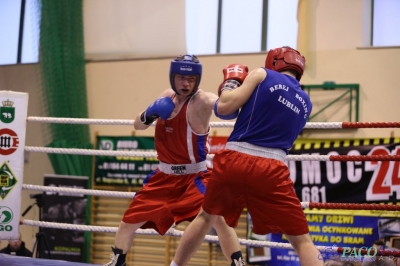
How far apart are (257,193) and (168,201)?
28.7 inches

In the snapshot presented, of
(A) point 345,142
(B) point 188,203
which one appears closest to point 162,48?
(A) point 345,142

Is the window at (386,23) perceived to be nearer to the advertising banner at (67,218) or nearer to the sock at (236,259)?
the advertising banner at (67,218)

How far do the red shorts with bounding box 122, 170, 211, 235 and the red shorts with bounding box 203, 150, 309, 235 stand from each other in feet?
1.43

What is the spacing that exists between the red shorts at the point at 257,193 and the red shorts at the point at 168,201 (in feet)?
1.43

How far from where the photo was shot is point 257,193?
2492mm

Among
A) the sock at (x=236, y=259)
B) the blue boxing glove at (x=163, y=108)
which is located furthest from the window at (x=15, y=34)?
the sock at (x=236, y=259)

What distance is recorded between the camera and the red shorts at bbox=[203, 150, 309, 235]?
2471 millimetres

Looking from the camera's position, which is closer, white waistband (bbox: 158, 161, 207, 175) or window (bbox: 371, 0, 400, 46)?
white waistband (bbox: 158, 161, 207, 175)

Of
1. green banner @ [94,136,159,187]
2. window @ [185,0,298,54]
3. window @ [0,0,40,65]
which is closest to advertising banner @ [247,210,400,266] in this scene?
green banner @ [94,136,159,187]

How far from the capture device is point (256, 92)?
253cm

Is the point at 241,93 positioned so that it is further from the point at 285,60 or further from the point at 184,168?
the point at 184,168

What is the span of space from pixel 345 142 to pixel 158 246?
3.12 meters

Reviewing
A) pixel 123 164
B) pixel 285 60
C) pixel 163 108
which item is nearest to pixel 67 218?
pixel 123 164

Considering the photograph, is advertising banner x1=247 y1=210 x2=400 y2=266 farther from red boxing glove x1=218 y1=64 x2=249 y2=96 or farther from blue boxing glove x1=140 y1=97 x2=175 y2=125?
red boxing glove x1=218 y1=64 x2=249 y2=96
